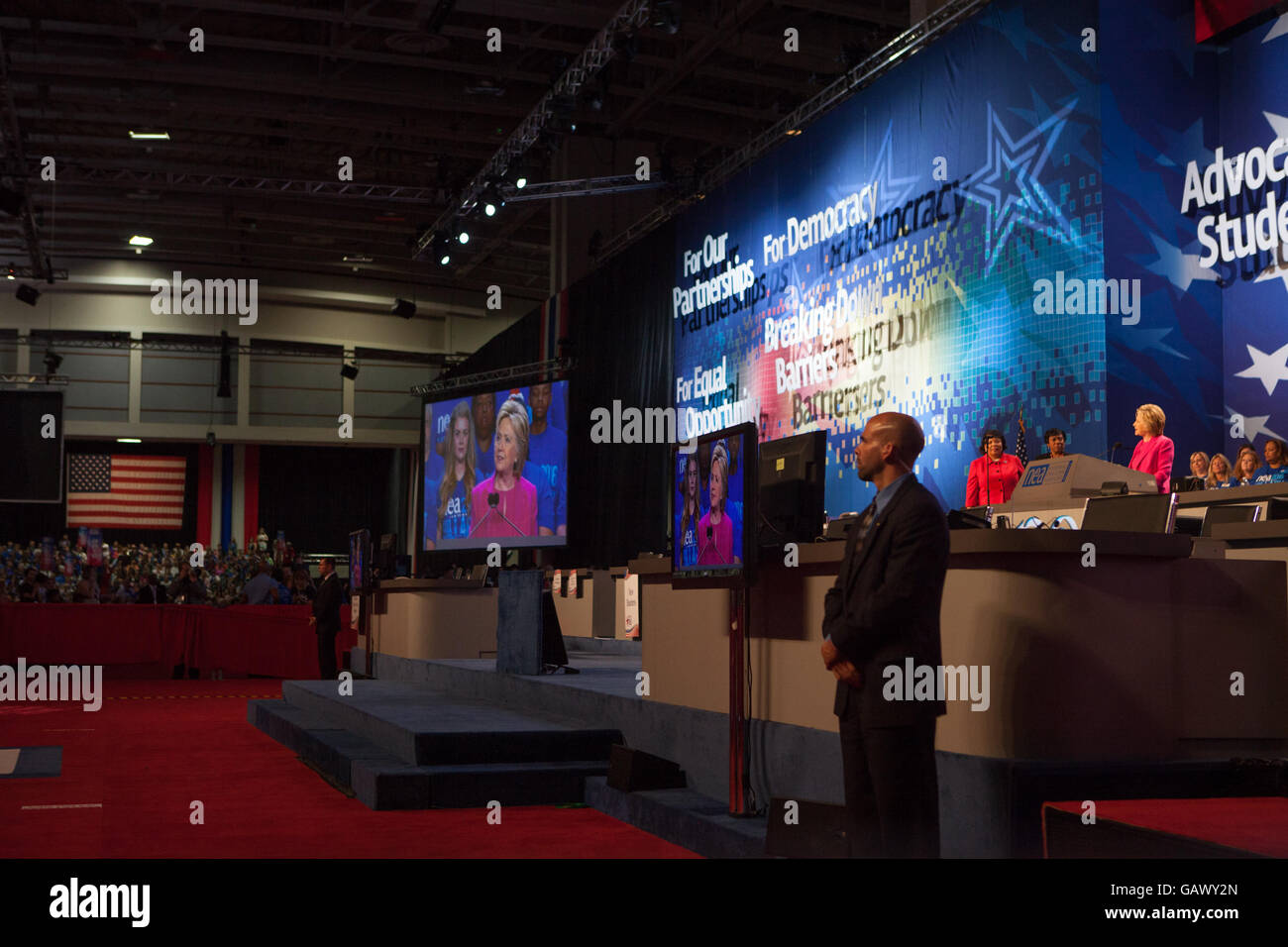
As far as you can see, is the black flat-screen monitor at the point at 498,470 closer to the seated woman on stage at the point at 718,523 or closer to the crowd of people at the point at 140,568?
the crowd of people at the point at 140,568

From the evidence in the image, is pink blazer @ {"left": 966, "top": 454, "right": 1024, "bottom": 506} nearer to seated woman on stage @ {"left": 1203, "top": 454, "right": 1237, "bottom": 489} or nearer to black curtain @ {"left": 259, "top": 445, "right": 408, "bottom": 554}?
seated woman on stage @ {"left": 1203, "top": 454, "right": 1237, "bottom": 489}

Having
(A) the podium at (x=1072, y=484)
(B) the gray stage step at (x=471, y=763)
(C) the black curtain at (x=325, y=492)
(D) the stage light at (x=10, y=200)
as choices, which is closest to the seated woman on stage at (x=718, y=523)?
(B) the gray stage step at (x=471, y=763)

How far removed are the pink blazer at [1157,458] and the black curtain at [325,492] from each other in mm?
20691

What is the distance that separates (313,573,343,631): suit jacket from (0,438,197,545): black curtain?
1523 cm

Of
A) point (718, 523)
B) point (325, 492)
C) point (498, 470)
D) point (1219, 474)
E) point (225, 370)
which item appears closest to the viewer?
point (718, 523)

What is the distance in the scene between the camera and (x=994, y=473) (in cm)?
886

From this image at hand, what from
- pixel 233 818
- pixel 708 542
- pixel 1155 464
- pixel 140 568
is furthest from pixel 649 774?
pixel 140 568

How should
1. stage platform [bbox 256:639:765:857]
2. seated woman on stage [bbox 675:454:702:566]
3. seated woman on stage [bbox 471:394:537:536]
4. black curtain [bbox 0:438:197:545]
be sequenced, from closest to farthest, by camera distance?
seated woman on stage [bbox 675:454:702:566]
stage platform [bbox 256:639:765:857]
seated woman on stage [bbox 471:394:537:536]
black curtain [bbox 0:438:197:545]

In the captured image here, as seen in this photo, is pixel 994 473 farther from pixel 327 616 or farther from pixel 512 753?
pixel 327 616

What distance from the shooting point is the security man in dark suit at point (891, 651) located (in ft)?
10.4

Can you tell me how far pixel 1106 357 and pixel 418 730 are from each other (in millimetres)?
5085

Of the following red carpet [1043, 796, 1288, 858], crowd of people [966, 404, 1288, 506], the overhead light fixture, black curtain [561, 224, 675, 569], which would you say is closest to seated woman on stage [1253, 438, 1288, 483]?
crowd of people [966, 404, 1288, 506]

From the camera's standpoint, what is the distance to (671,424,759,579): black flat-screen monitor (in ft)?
14.4
